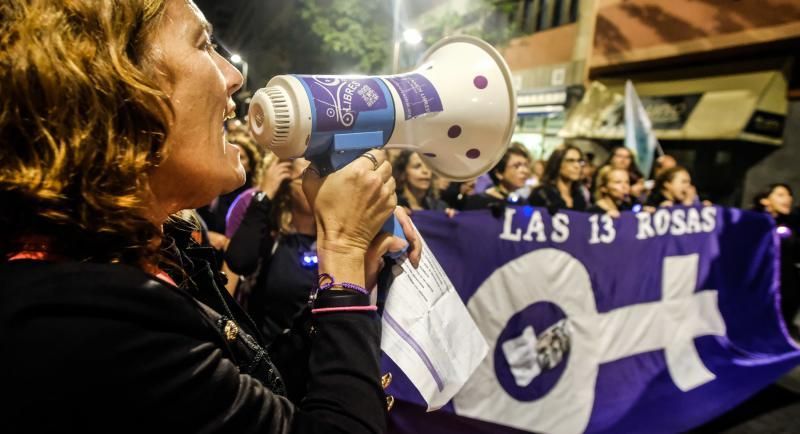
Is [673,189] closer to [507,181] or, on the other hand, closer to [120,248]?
[507,181]

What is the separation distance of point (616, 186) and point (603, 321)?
1.61 meters

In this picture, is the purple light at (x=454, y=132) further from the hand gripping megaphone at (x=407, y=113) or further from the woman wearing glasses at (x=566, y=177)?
the woman wearing glasses at (x=566, y=177)

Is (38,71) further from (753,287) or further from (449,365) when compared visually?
(753,287)

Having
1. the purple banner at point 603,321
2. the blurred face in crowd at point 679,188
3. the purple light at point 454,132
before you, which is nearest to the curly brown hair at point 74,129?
the purple light at point 454,132

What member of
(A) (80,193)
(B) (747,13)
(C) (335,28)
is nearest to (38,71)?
(A) (80,193)

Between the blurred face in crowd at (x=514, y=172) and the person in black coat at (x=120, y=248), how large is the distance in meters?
3.40

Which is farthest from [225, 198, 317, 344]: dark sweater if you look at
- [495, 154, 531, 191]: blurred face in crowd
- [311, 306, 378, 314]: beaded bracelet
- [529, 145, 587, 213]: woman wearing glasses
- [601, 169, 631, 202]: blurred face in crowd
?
[601, 169, 631, 202]: blurred face in crowd

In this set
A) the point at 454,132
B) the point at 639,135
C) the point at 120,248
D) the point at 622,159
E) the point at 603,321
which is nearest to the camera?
the point at 120,248

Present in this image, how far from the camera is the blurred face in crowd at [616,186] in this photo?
4371 millimetres

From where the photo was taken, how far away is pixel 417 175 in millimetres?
3621

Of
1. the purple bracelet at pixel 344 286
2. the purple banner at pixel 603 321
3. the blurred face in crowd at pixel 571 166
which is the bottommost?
the purple banner at pixel 603 321

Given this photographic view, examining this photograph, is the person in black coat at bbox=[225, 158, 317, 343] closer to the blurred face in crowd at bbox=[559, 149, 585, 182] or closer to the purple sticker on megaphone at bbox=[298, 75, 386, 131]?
the purple sticker on megaphone at bbox=[298, 75, 386, 131]

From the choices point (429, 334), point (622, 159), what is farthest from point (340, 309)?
point (622, 159)

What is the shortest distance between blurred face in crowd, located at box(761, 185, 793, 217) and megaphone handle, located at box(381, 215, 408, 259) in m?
5.46
